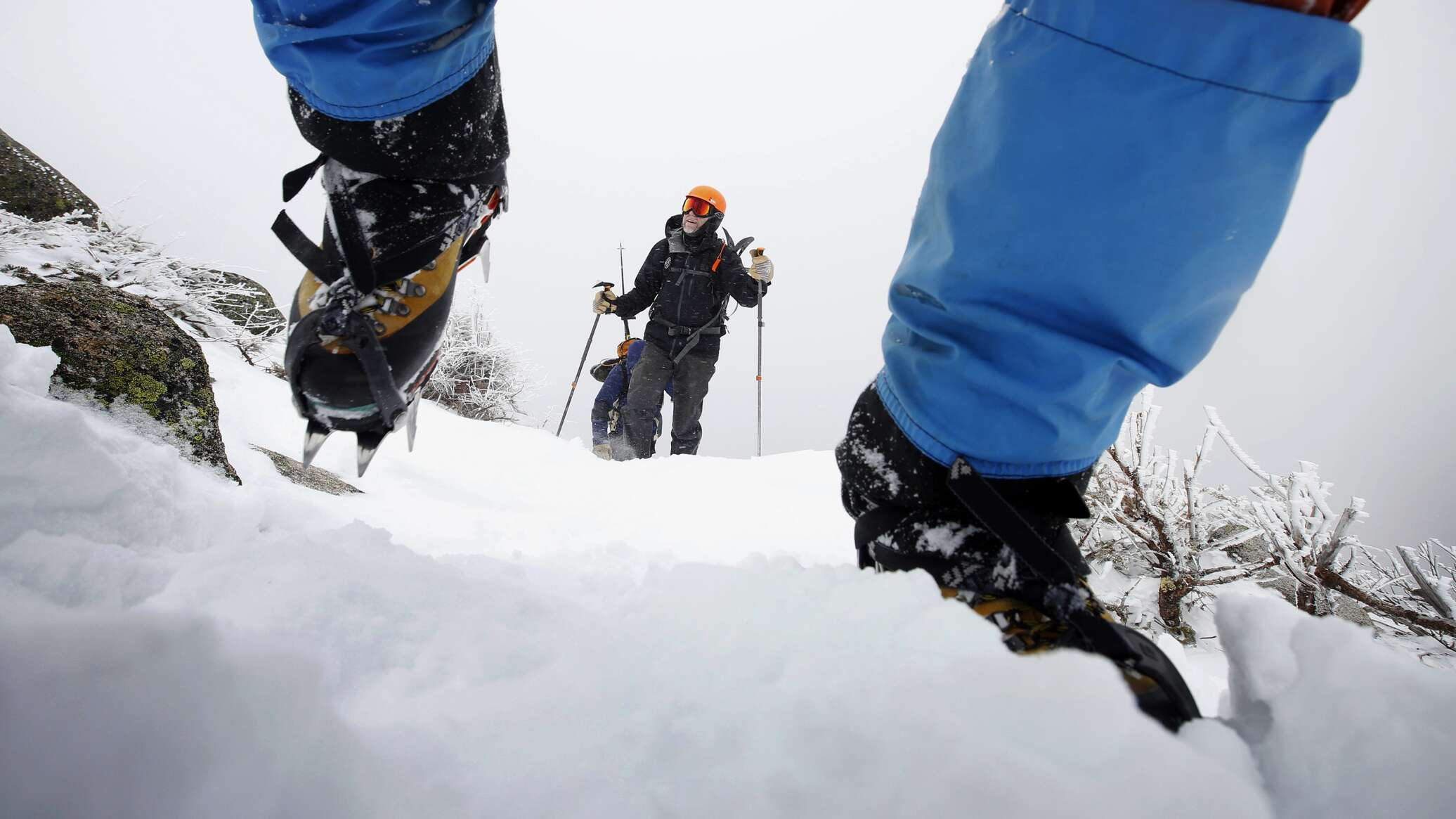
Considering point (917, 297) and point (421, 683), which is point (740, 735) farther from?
point (917, 297)

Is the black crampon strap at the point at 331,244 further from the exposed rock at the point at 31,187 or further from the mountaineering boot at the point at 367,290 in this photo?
the exposed rock at the point at 31,187

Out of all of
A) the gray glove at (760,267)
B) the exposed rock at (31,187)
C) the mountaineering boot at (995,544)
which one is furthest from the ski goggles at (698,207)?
the mountaineering boot at (995,544)

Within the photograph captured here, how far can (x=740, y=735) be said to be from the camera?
1.35ft

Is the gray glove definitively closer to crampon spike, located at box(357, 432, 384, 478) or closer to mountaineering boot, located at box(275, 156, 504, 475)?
mountaineering boot, located at box(275, 156, 504, 475)

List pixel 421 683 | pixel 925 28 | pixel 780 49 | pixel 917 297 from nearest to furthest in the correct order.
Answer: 1. pixel 421 683
2. pixel 917 297
3. pixel 925 28
4. pixel 780 49

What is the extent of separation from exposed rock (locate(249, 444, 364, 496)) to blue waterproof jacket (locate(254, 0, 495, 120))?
39.6 inches

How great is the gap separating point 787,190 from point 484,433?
79024mm

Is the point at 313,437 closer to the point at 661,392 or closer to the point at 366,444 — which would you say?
the point at 366,444

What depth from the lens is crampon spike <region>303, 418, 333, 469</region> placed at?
1104 mm

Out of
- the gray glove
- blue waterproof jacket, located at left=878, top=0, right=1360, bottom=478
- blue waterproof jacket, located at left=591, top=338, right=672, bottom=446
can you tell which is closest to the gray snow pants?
the gray glove

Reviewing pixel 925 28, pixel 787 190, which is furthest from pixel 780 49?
pixel 787 190

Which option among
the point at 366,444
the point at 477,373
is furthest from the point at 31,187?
the point at 477,373

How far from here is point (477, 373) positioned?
895 cm

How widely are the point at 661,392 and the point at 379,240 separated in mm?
3992
